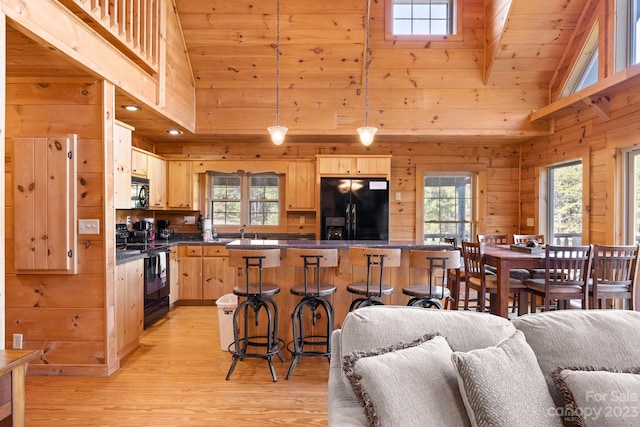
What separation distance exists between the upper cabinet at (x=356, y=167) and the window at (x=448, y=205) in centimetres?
109

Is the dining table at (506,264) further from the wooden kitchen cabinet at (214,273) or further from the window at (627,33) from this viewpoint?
the wooden kitchen cabinet at (214,273)

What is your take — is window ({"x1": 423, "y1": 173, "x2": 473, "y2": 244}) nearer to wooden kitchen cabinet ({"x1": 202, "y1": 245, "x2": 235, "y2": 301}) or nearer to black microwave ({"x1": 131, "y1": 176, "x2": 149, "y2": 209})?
wooden kitchen cabinet ({"x1": 202, "y1": 245, "x2": 235, "y2": 301})

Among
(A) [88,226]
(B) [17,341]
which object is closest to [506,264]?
(A) [88,226]

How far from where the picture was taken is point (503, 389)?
1.22 metres

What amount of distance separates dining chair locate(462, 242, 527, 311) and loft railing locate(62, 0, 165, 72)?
11.8ft

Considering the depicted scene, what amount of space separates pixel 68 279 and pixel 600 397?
11.3 feet

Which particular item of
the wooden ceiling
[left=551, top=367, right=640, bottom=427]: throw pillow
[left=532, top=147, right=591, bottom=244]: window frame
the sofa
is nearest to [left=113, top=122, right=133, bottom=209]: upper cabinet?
the wooden ceiling

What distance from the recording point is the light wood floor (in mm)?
2369

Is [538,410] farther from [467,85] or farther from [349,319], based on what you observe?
[467,85]

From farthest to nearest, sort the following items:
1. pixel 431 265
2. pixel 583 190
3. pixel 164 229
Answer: pixel 164 229 < pixel 583 190 < pixel 431 265

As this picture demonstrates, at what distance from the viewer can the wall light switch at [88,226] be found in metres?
3.01

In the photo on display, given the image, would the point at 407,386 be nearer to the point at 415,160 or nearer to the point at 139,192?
the point at 139,192

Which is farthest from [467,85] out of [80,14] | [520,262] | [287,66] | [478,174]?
[80,14]

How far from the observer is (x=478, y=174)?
5934 mm
